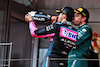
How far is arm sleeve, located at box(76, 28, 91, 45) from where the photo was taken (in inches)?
45.6

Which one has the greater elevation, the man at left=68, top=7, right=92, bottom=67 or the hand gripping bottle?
the hand gripping bottle

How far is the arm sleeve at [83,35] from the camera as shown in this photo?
1157 mm

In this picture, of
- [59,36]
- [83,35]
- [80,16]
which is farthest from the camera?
[80,16]

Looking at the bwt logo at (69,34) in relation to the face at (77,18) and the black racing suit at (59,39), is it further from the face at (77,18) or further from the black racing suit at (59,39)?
the face at (77,18)

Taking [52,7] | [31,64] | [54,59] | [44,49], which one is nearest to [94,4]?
[52,7]

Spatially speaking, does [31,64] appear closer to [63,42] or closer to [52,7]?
[52,7]

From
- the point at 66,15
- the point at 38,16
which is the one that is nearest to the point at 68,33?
the point at 66,15

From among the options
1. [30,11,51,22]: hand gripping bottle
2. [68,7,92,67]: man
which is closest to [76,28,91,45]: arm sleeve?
[68,7,92,67]: man

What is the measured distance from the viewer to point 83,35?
1181 mm

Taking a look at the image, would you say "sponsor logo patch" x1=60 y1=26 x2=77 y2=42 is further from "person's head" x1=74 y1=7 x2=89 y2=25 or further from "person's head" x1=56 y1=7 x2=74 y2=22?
"person's head" x1=74 y1=7 x2=89 y2=25

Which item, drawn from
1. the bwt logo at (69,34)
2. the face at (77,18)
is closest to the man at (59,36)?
the bwt logo at (69,34)

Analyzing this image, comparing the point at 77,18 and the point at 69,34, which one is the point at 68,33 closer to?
the point at 69,34

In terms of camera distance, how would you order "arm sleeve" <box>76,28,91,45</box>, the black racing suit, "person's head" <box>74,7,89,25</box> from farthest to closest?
"person's head" <box>74,7,89,25</box>
"arm sleeve" <box>76,28,91,45</box>
the black racing suit

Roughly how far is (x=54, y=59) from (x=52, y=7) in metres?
0.83
